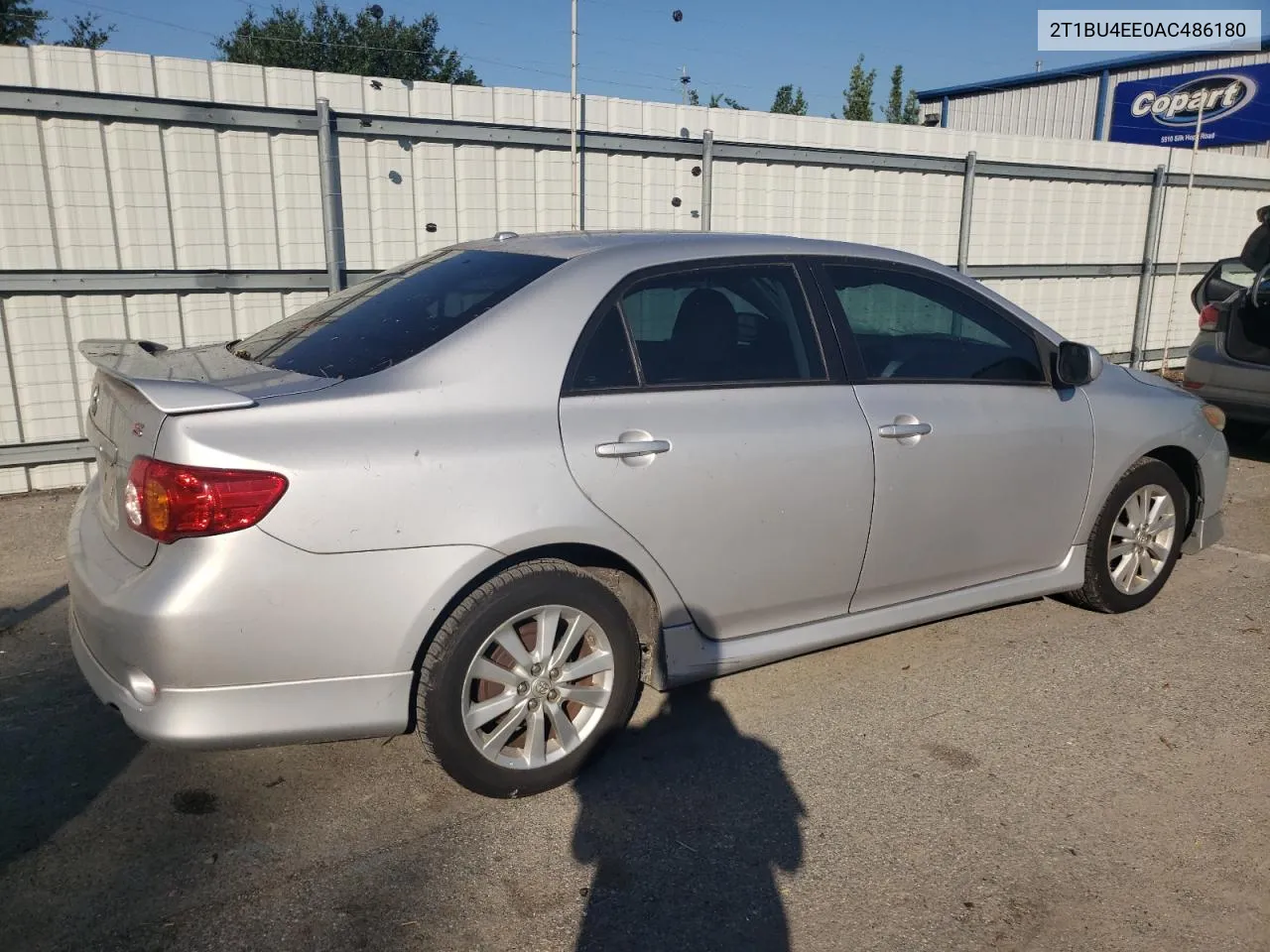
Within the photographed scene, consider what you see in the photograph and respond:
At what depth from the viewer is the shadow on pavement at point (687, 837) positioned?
262 centimetres

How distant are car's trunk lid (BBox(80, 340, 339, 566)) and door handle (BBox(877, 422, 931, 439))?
1.89 metres

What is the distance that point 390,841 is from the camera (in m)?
2.97

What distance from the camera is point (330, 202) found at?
673cm

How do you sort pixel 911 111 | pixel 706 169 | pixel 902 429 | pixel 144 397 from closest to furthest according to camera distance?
pixel 144 397
pixel 902 429
pixel 706 169
pixel 911 111

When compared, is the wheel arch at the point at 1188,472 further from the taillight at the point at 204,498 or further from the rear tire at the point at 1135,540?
the taillight at the point at 204,498

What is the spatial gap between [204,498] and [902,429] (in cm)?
232

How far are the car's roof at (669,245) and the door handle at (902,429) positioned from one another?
677 mm

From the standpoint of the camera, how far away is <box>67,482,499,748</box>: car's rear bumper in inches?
103

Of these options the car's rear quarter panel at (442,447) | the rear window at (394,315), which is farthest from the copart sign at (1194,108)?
the car's rear quarter panel at (442,447)

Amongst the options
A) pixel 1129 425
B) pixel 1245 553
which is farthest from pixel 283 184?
pixel 1245 553

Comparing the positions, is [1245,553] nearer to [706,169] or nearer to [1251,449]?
[1251,449]

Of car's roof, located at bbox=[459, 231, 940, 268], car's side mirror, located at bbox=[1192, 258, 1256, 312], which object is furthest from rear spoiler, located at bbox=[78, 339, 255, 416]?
car's side mirror, located at bbox=[1192, 258, 1256, 312]

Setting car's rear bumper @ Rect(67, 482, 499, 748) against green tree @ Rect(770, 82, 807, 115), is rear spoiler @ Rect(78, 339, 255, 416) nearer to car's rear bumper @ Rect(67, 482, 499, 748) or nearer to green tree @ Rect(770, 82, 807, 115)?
car's rear bumper @ Rect(67, 482, 499, 748)

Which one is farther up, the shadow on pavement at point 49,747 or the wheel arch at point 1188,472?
the wheel arch at point 1188,472
